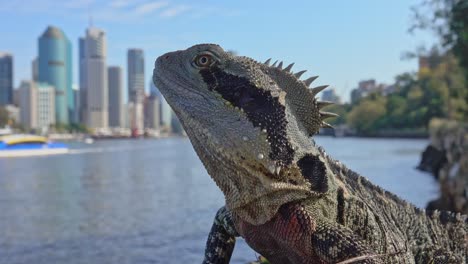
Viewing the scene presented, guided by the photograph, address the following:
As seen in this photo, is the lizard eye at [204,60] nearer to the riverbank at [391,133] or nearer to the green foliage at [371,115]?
the riverbank at [391,133]

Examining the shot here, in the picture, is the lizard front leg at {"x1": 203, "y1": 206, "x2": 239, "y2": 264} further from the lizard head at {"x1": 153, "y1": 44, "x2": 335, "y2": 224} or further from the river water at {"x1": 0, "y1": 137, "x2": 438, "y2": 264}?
the river water at {"x1": 0, "y1": 137, "x2": 438, "y2": 264}

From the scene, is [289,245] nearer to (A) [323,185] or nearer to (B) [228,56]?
(A) [323,185]

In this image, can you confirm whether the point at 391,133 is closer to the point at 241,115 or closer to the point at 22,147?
the point at 22,147

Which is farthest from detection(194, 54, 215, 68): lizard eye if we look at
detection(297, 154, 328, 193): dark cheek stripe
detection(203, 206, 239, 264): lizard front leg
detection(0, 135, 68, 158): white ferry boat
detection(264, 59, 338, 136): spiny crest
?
detection(0, 135, 68, 158): white ferry boat

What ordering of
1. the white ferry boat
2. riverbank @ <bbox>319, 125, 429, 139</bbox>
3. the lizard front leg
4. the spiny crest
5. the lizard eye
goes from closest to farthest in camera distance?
the lizard eye < the spiny crest < the lizard front leg < the white ferry boat < riverbank @ <bbox>319, 125, 429, 139</bbox>

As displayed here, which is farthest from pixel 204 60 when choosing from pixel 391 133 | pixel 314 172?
pixel 391 133

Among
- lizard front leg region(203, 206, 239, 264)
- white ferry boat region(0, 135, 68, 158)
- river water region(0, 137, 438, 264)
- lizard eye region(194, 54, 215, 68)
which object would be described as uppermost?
lizard eye region(194, 54, 215, 68)

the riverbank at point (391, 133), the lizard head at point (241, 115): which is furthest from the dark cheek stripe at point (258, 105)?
the riverbank at point (391, 133)
